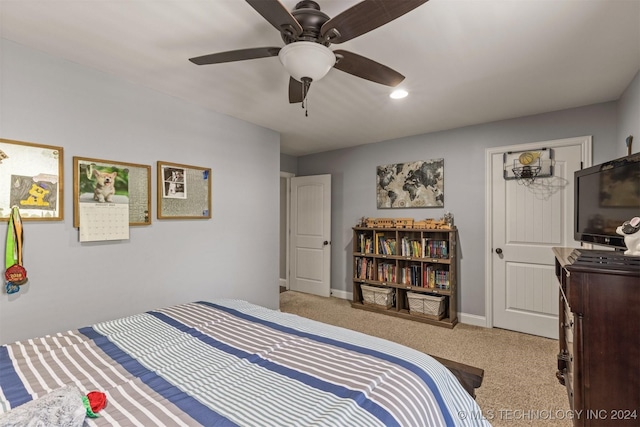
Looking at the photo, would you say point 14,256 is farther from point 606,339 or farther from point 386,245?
point 386,245

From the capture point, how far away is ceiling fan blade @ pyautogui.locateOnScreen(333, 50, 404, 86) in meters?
1.58

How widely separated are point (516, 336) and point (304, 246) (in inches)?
123

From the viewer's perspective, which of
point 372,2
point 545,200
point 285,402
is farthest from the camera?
point 545,200

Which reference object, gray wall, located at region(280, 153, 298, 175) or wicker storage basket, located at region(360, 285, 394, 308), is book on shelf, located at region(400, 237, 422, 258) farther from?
gray wall, located at region(280, 153, 298, 175)

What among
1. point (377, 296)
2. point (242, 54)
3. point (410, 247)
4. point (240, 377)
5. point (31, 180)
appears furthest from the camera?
point (377, 296)

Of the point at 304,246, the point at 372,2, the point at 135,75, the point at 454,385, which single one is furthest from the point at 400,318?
the point at 135,75

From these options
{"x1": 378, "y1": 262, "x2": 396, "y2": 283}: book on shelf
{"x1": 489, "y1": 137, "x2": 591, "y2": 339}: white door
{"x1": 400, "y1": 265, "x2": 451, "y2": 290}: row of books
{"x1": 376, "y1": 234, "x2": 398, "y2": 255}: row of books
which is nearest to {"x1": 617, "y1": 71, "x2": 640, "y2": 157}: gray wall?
{"x1": 489, "y1": 137, "x2": 591, "y2": 339}: white door

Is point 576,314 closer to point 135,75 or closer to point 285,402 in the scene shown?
point 285,402

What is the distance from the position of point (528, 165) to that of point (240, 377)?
3487 millimetres

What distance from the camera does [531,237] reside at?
323 cm

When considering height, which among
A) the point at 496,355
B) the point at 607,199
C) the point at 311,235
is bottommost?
the point at 496,355

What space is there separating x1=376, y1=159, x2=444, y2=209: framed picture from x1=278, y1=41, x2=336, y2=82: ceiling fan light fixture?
2693 mm

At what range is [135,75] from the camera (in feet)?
7.56

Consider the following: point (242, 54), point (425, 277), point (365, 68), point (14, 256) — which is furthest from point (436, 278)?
point (14, 256)
